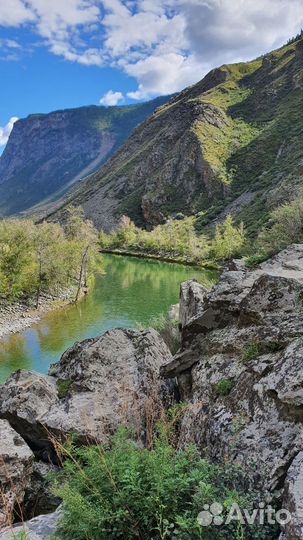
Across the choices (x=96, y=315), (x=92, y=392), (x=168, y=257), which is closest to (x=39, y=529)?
(x=92, y=392)

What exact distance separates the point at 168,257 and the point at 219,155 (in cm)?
7319

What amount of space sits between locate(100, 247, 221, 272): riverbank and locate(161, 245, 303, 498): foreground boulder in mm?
64383

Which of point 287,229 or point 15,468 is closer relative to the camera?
point 15,468

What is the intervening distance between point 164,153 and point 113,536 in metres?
178

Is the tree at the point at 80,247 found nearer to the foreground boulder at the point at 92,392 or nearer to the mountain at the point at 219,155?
the foreground boulder at the point at 92,392

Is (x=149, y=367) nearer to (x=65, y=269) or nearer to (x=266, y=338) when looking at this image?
(x=266, y=338)

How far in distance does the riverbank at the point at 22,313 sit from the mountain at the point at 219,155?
71.2m

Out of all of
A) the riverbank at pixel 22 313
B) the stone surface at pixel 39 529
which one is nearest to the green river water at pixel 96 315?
the riverbank at pixel 22 313

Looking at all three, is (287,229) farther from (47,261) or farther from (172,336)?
(47,261)

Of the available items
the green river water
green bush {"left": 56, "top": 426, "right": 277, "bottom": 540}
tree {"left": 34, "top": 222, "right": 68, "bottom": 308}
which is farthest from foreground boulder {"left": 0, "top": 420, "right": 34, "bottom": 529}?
tree {"left": 34, "top": 222, "right": 68, "bottom": 308}

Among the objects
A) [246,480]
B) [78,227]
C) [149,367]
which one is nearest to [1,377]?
[149,367]

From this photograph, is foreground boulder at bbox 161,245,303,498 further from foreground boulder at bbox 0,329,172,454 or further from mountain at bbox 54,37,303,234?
mountain at bbox 54,37,303,234

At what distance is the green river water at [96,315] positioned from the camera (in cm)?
3059

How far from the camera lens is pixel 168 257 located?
97.9m
